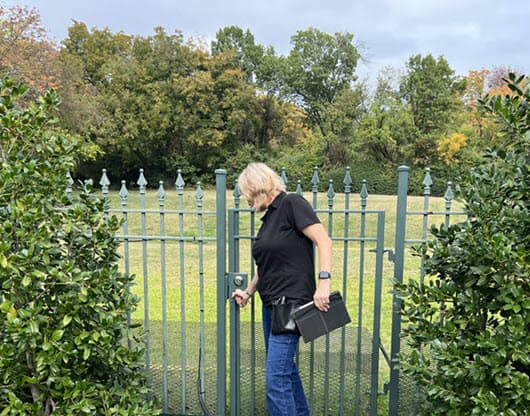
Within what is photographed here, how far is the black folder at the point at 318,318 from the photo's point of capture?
2.10 m

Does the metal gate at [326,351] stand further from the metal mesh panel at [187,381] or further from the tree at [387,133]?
the tree at [387,133]

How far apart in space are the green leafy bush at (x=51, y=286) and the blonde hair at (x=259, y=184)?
74cm

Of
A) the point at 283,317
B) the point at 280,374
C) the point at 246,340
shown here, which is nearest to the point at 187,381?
the point at 246,340

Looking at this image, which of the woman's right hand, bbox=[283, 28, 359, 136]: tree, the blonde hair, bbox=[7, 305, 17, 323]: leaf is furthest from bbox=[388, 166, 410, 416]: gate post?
bbox=[283, 28, 359, 136]: tree

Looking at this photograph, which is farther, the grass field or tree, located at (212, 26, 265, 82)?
tree, located at (212, 26, 265, 82)

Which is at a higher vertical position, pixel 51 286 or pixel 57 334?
pixel 51 286

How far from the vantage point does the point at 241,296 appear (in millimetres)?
2514

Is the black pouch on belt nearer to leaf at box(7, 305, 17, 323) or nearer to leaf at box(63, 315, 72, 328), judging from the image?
leaf at box(63, 315, 72, 328)

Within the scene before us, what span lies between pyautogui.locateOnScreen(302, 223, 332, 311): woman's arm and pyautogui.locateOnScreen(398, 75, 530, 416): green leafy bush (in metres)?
0.40

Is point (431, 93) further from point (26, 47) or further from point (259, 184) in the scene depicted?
point (259, 184)

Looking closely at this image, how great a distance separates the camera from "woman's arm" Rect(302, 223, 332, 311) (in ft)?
6.77

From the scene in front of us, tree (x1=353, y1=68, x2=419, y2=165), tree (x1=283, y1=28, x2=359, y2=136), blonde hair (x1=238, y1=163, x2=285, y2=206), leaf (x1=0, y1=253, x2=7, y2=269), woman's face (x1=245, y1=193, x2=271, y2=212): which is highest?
tree (x1=283, y1=28, x2=359, y2=136)

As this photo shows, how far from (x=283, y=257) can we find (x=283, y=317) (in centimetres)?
32

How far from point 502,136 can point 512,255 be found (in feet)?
2.00
